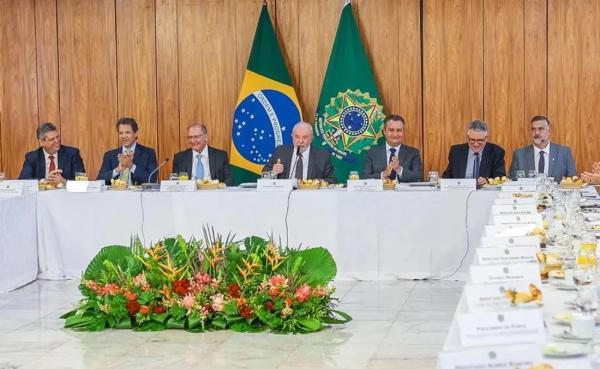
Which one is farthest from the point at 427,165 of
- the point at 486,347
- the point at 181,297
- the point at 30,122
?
the point at 486,347

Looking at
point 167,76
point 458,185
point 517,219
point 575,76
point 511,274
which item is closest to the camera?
point 511,274

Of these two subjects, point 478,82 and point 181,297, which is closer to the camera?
point 181,297

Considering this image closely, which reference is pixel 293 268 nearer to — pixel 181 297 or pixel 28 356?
pixel 181 297

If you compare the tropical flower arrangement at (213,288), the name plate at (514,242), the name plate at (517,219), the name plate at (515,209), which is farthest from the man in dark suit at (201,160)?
the name plate at (514,242)

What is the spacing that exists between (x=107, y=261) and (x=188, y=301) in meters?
0.50

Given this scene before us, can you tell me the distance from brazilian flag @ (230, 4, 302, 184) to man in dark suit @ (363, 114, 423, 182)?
1103 mm

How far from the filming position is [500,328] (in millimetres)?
2549

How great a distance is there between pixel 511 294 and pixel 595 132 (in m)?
6.20

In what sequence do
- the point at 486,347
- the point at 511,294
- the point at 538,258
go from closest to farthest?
the point at 486,347 → the point at 511,294 → the point at 538,258

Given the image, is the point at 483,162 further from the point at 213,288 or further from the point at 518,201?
the point at 213,288

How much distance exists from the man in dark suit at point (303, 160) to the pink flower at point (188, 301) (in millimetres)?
2674

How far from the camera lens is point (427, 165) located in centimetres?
909

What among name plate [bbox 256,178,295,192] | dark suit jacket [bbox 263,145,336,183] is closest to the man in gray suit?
dark suit jacket [bbox 263,145,336,183]

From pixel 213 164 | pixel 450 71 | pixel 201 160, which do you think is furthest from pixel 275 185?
pixel 450 71
